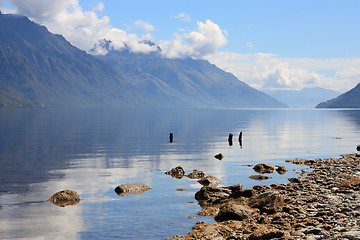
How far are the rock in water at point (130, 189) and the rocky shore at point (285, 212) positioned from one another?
5457 millimetres

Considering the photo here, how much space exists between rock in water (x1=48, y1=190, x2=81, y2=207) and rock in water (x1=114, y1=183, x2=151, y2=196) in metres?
3.67

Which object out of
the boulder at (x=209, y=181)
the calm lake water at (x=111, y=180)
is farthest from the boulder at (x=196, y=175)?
the boulder at (x=209, y=181)

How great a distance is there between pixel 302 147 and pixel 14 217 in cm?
5727

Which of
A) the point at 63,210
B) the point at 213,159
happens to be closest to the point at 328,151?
the point at 213,159

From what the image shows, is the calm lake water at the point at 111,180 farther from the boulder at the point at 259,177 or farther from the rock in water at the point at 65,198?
the boulder at the point at 259,177

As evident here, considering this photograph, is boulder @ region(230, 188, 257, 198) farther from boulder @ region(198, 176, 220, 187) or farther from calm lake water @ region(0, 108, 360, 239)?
boulder @ region(198, 176, 220, 187)

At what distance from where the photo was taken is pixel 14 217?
Answer: 25078 millimetres

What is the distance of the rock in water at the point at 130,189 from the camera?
3266 centimetres

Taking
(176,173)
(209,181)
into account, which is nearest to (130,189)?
(209,181)

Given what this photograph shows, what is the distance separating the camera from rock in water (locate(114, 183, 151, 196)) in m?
32.7

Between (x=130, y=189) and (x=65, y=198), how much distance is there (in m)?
5.66

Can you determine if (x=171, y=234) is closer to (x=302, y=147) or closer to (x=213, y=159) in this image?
(x=213, y=159)

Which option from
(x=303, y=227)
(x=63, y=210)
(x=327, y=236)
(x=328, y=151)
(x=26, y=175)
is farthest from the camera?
(x=328, y=151)

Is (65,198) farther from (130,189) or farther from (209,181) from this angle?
(209,181)
